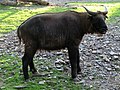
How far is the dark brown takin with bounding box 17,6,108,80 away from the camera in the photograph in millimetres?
7961

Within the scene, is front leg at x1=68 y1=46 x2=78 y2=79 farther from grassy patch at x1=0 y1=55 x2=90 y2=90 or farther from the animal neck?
the animal neck

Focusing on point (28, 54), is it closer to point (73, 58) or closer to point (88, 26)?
point (73, 58)

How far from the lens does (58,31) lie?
→ 8.18m

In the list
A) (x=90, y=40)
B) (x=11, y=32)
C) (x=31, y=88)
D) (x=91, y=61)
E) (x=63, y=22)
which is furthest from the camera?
(x=11, y=32)

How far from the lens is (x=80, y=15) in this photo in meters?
8.46

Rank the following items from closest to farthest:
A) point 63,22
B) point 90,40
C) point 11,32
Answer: point 63,22, point 90,40, point 11,32

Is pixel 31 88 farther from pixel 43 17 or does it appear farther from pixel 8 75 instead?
pixel 43 17

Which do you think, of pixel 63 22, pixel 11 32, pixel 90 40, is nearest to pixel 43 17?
pixel 63 22

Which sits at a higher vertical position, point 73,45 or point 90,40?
point 73,45

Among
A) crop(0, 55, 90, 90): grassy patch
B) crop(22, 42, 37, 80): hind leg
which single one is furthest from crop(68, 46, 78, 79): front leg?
crop(22, 42, 37, 80): hind leg

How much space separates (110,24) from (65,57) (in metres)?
6.85

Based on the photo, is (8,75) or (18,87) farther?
(8,75)

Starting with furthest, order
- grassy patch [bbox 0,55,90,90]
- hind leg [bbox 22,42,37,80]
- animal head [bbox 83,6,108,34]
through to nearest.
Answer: animal head [bbox 83,6,108,34] → hind leg [bbox 22,42,37,80] → grassy patch [bbox 0,55,90,90]

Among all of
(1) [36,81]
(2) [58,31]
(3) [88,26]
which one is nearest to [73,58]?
(2) [58,31]
